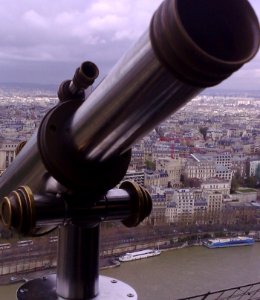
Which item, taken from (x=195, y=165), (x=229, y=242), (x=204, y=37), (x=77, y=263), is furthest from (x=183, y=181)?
(x=204, y=37)

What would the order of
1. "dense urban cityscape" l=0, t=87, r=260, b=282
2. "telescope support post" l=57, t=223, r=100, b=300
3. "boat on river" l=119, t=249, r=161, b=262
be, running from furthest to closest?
1. "boat on river" l=119, t=249, r=161, b=262
2. "dense urban cityscape" l=0, t=87, r=260, b=282
3. "telescope support post" l=57, t=223, r=100, b=300

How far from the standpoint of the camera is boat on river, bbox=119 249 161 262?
4.56 meters

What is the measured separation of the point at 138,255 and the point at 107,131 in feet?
14.9

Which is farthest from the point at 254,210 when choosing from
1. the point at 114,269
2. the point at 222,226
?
the point at 114,269

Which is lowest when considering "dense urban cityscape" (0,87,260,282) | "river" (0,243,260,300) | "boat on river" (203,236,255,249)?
"river" (0,243,260,300)

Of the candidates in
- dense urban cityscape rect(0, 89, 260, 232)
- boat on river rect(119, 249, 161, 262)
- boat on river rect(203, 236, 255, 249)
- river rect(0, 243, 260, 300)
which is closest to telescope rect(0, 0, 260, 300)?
river rect(0, 243, 260, 300)

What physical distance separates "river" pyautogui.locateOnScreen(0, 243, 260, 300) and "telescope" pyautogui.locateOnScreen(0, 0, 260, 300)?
108 inches

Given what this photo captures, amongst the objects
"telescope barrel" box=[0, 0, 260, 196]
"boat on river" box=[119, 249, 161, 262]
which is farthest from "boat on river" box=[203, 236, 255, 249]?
"telescope barrel" box=[0, 0, 260, 196]

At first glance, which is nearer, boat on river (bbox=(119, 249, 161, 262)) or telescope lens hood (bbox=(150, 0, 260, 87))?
telescope lens hood (bbox=(150, 0, 260, 87))

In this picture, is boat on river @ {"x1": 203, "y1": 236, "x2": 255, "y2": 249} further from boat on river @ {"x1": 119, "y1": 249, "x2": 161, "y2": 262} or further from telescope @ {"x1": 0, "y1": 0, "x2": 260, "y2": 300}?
telescope @ {"x1": 0, "y1": 0, "x2": 260, "y2": 300}

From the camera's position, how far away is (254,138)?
12.3 m

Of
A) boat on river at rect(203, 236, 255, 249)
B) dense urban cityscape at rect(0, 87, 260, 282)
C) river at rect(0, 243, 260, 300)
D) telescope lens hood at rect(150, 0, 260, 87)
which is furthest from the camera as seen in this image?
boat on river at rect(203, 236, 255, 249)

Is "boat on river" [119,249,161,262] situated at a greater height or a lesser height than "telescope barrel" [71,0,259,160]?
lesser

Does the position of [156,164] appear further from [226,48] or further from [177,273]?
[226,48]
